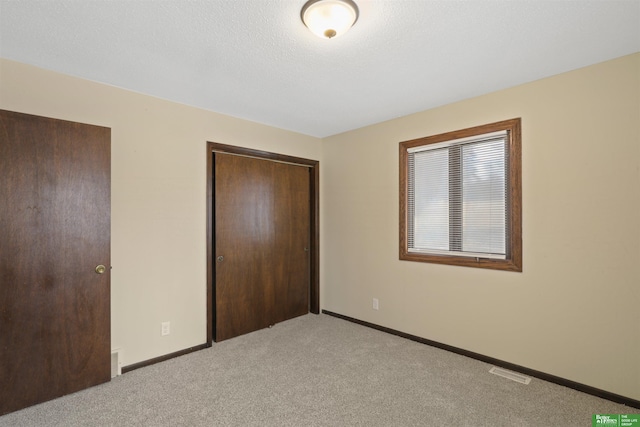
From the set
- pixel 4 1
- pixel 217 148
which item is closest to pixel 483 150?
pixel 217 148

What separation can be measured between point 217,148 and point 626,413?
12.5ft

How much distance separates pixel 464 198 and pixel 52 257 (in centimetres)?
334

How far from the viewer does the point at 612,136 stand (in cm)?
212

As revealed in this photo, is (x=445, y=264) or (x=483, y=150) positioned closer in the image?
(x=483, y=150)

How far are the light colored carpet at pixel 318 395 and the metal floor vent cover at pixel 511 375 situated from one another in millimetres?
53

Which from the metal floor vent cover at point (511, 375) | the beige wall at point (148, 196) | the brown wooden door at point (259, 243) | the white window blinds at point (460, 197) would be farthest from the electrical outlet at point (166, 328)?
the metal floor vent cover at point (511, 375)

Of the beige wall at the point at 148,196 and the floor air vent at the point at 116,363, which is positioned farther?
the floor air vent at the point at 116,363

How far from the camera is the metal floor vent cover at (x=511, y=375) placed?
7.80 ft

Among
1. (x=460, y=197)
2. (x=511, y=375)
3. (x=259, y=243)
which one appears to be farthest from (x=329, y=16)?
(x=511, y=375)

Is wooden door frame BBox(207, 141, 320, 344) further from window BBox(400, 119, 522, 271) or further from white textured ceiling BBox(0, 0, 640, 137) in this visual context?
window BBox(400, 119, 522, 271)

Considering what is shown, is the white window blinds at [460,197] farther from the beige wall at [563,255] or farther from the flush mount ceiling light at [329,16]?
the flush mount ceiling light at [329,16]

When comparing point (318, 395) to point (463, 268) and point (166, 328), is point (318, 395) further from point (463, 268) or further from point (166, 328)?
point (463, 268)

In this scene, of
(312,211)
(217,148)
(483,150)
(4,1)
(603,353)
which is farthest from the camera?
(312,211)

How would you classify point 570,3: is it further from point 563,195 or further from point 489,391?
point 489,391
